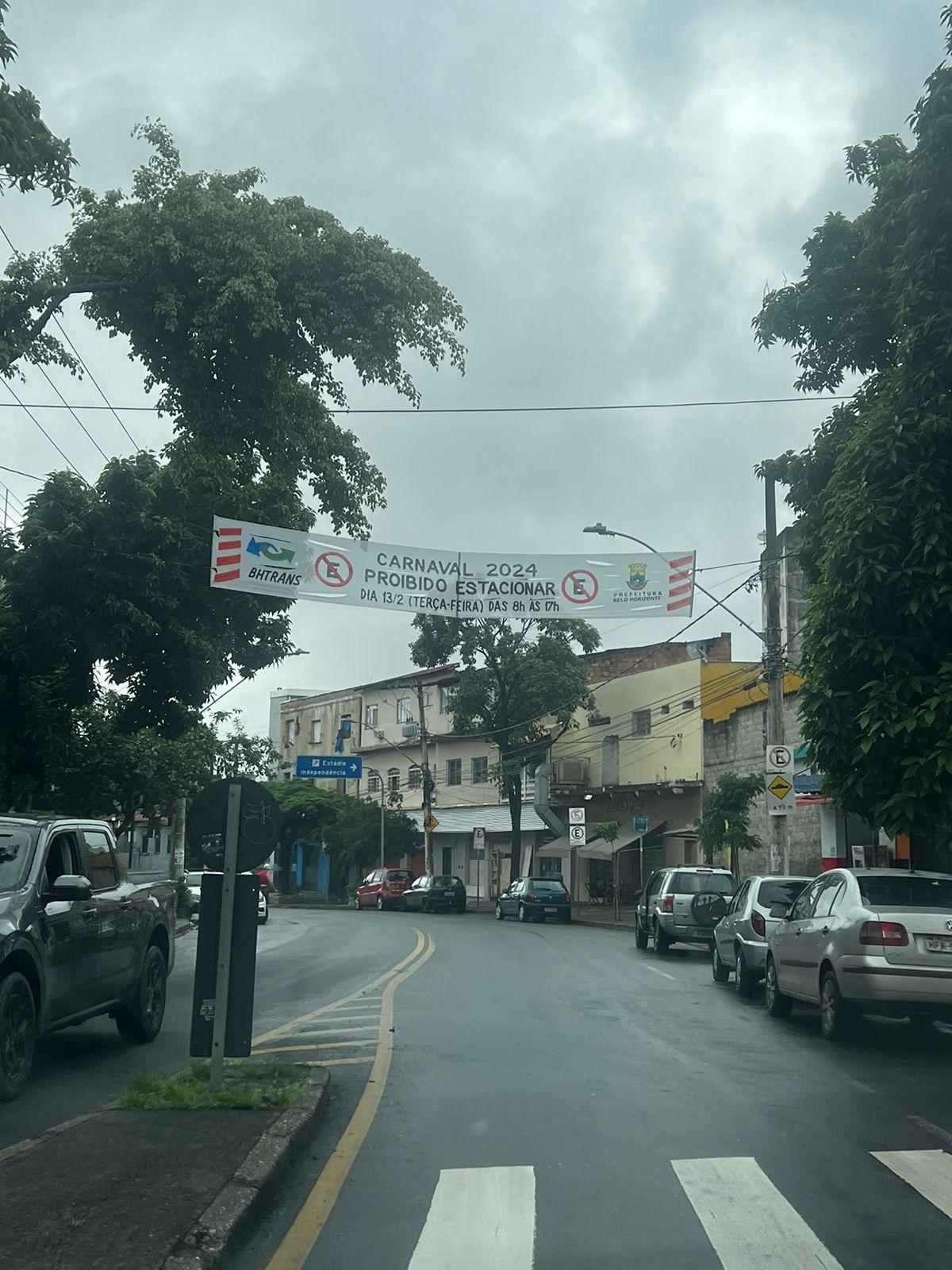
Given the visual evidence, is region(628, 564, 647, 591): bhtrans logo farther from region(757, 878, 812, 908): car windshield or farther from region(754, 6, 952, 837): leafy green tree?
region(757, 878, 812, 908): car windshield

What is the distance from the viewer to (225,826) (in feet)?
27.4

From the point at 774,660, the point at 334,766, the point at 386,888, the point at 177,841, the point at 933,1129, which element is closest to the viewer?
the point at 933,1129

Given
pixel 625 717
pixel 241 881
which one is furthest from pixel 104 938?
pixel 625 717

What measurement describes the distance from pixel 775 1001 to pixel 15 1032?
862 cm

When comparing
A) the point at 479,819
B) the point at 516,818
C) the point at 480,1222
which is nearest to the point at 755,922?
the point at 480,1222

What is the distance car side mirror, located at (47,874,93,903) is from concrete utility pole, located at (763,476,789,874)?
15421 mm

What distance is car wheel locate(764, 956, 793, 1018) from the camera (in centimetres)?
1424

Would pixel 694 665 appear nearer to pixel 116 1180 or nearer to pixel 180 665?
pixel 180 665

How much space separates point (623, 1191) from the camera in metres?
6.42

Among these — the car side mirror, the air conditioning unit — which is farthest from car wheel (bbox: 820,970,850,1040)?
the air conditioning unit

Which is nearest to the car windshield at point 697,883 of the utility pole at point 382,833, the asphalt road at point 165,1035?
the asphalt road at point 165,1035

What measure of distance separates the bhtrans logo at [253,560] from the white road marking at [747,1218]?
10.4m

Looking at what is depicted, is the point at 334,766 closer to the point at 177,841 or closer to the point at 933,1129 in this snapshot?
the point at 177,841

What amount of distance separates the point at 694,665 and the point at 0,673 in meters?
31.5
